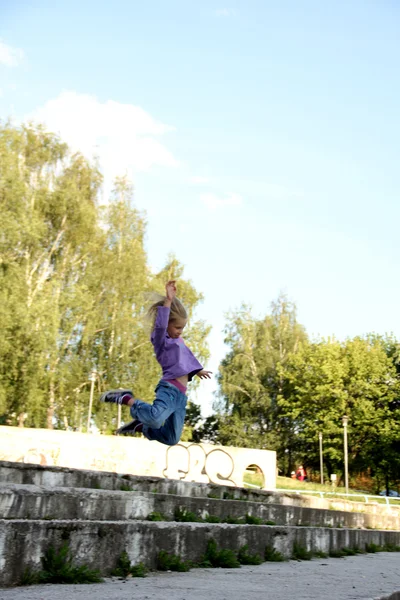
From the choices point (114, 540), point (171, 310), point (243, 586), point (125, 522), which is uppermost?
point (171, 310)

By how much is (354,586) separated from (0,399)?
24.3 m

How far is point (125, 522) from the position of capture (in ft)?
16.6

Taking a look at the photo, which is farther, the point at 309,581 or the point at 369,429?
the point at 369,429

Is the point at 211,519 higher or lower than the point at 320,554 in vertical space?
higher

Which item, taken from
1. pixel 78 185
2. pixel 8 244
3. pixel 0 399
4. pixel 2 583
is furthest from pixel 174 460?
pixel 2 583

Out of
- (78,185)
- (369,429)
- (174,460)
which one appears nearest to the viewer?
(174,460)

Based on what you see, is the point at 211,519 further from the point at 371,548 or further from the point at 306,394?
the point at 306,394

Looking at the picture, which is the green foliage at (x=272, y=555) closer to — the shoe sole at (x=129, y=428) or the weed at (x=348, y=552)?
the shoe sole at (x=129, y=428)

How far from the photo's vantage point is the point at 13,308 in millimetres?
28031

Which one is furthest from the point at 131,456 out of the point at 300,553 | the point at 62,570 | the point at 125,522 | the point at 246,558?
the point at 62,570

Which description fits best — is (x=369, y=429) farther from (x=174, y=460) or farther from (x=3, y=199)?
(x=3, y=199)

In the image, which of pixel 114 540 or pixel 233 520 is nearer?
pixel 114 540

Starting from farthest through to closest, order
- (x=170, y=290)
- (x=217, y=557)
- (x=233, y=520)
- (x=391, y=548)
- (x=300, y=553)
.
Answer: (x=391, y=548)
(x=300, y=553)
(x=233, y=520)
(x=170, y=290)
(x=217, y=557)

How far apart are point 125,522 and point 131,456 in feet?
72.8
